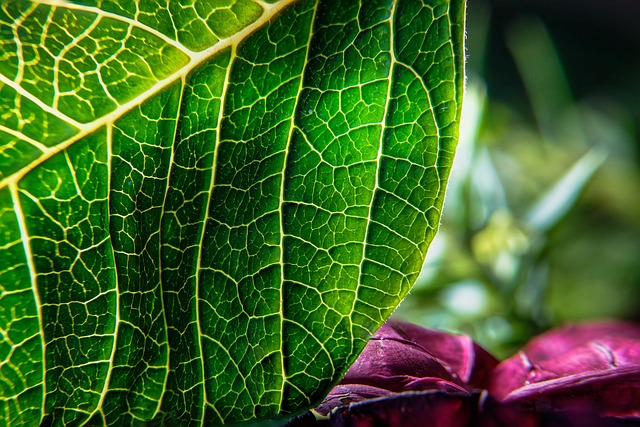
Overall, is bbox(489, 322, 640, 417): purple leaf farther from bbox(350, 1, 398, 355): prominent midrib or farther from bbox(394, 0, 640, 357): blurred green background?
bbox(394, 0, 640, 357): blurred green background

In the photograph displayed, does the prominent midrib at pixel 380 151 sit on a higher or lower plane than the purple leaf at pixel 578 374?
higher

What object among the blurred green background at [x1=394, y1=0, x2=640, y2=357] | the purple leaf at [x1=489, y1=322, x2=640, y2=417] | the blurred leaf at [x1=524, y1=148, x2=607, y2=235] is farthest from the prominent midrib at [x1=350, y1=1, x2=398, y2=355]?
the blurred leaf at [x1=524, y1=148, x2=607, y2=235]

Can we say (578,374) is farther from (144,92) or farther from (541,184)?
(541,184)

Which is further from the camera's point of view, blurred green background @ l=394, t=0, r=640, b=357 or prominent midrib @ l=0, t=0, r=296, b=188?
blurred green background @ l=394, t=0, r=640, b=357

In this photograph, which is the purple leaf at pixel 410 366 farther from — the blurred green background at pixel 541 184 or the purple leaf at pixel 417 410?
the blurred green background at pixel 541 184

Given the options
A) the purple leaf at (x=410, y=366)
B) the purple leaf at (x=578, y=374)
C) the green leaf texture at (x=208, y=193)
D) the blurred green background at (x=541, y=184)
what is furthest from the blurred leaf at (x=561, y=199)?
the green leaf texture at (x=208, y=193)

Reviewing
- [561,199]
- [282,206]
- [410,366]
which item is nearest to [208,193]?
[282,206]
